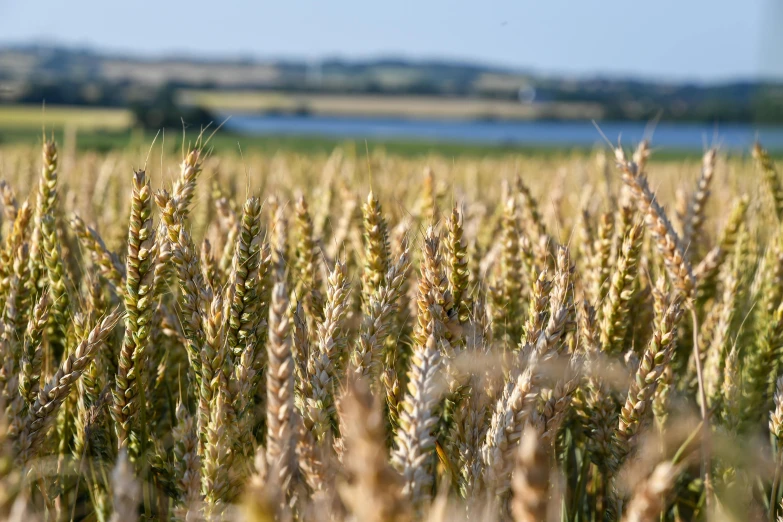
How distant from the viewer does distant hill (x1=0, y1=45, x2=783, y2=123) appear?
166ft

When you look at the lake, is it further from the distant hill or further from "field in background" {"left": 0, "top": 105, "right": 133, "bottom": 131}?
"field in background" {"left": 0, "top": 105, "right": 133, "bottom": 131}

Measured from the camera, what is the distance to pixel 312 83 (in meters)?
80.6

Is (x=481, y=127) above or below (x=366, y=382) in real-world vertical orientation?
above

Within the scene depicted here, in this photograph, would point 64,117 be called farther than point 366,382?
Yes

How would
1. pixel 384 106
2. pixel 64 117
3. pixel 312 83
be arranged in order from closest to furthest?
pixel 64 117 < pixel 384 106 < pixel 312 83

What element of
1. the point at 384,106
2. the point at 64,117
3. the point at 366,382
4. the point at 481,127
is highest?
the point at 384,106

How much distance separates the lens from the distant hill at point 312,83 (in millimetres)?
50531

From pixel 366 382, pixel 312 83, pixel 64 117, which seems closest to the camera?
pixel 366 382

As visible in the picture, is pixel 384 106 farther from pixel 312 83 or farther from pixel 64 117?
pixel 64 117

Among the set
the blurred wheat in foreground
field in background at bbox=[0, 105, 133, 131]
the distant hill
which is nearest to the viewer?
the blurred wheat in foreground

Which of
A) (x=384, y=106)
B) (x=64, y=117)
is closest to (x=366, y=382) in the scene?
(x=64, y=117)

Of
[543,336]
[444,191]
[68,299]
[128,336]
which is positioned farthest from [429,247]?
[444,191]

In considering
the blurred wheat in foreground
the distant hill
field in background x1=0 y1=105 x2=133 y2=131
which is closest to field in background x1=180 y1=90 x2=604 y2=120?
the distant hill

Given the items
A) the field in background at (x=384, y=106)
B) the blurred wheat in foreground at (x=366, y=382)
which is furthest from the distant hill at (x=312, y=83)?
the blurred wheat in foreground at (x=366, y=382)
